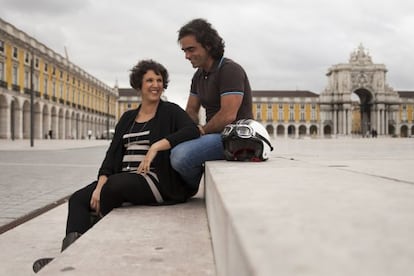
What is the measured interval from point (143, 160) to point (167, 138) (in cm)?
19

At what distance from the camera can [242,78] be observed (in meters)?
2.72

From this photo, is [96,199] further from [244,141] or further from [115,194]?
[244,141]

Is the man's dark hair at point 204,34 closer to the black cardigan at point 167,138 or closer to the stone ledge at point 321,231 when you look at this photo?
the black cardigan at point 167,138

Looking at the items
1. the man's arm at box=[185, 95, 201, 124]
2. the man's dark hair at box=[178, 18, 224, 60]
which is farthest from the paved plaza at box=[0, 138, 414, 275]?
the man's dark hair at box=[178, 18, 224, 60]

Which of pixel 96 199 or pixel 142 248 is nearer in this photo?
pixel 142 248

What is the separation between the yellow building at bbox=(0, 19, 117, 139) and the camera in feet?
91.7

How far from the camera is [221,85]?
270cm

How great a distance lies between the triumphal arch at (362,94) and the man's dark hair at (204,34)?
66.5 meters

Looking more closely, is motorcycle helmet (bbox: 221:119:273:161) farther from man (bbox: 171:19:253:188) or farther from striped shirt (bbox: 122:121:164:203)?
striped shirt (bbox: 122:121:164:203)

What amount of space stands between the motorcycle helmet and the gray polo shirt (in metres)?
0.26

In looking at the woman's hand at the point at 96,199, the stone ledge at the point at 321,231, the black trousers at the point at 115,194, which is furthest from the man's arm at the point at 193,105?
the stone ledge at the point at 321,231

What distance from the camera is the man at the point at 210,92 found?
8.32ft

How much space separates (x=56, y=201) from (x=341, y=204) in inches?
128

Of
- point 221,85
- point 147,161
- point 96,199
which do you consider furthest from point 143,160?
point 221,85
